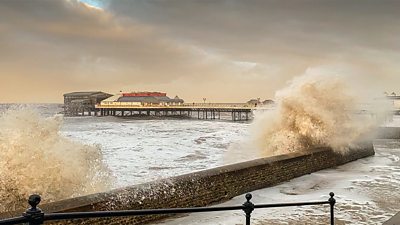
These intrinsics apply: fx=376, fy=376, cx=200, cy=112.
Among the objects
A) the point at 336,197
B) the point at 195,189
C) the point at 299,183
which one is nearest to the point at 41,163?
the point at 195,189

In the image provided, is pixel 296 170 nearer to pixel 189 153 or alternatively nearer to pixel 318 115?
pixel 318 115

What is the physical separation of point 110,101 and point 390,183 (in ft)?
314

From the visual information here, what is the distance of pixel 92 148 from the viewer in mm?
11078

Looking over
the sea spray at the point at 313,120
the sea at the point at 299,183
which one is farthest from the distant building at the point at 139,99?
the sea spray at the point at 313,120

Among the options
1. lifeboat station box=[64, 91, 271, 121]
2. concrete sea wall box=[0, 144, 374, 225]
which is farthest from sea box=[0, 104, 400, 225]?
lifeboat station box=[64, 91, 271, 121]

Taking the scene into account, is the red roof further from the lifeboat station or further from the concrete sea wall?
the concrete sea wall

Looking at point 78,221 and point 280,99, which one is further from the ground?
point 280,99

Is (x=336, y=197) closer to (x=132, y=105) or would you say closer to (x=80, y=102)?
(x=132, y=105)

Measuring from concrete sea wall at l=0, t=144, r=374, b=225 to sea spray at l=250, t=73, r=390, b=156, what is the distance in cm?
333

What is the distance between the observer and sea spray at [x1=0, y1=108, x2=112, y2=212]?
7.76 metres

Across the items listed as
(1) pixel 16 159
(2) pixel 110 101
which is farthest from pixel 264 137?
(2) pixel 110 101

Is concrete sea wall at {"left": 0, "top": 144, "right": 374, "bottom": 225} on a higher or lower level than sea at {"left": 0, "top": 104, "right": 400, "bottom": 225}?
higher

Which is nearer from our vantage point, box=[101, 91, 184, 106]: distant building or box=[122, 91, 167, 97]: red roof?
box=[101, 91, 184, 106]: distant building

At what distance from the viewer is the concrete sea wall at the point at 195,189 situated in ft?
20.7
